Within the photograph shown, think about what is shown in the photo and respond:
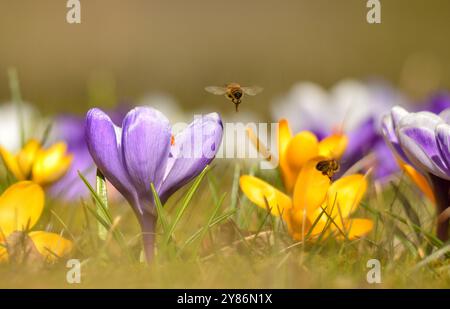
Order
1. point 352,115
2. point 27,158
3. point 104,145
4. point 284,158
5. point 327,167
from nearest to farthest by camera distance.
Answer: point 104,145 < point 327,167 < point 284,158 < point 27,158 < point 352,115

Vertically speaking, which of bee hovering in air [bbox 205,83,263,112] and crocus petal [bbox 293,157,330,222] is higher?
bee hovering in air [bbox 205,83,263,112]

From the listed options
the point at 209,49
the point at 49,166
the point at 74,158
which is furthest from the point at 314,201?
the point at 209,49

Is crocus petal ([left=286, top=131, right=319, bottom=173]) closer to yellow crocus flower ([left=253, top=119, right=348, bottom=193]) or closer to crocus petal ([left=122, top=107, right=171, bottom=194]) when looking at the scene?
yellow crocus flower ([left=253, top=119, right=348, bottom=193])

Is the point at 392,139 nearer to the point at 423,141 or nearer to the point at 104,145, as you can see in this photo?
the point at 423,141

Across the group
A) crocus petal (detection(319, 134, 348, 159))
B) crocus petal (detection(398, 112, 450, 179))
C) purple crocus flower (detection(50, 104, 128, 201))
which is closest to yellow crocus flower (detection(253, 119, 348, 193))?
crocus petal (detection(319, 134, 348, 159))

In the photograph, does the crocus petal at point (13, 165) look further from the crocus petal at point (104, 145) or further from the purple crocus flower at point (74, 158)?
the crocus petal at point (104, 145)

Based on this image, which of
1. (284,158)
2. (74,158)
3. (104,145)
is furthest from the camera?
(74,158)

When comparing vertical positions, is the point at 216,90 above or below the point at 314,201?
above
